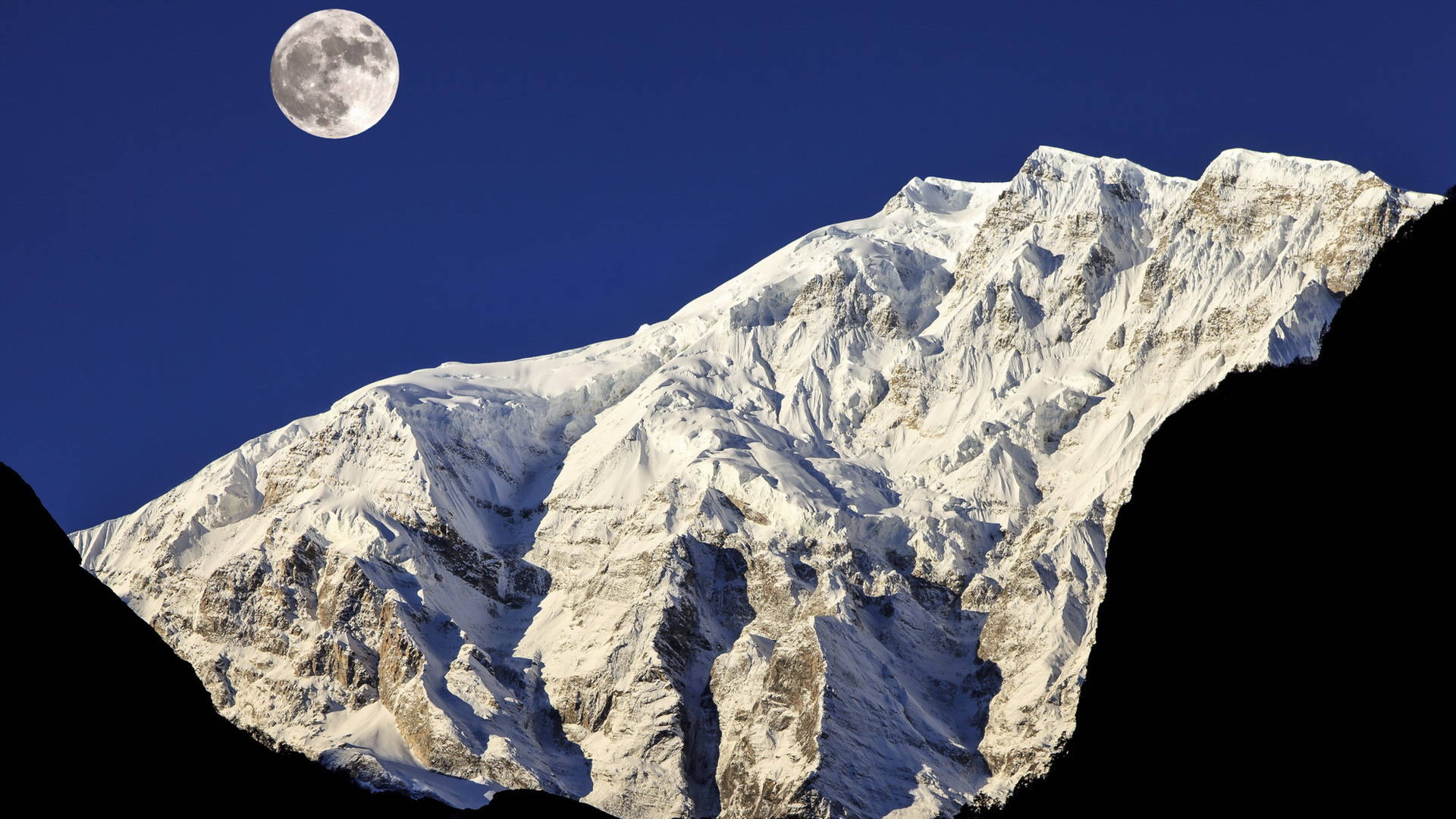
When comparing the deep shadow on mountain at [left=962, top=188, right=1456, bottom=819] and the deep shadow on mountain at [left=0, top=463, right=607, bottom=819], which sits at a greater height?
the deep shadow on mountain at [left=962, top=188, right=1456, bottom=819]

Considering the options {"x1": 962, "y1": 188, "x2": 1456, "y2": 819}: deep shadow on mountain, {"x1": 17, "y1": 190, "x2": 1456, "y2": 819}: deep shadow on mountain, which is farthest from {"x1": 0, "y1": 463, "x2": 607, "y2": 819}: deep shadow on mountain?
{"x1": 962, "y1": 188, "x2": 1456, "y2": 819}: deep shadow on mountain

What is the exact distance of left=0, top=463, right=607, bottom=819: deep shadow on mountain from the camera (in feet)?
176

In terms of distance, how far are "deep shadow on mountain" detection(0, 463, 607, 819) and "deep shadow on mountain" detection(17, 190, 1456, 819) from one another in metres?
0.08

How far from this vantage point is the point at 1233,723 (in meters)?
63.6

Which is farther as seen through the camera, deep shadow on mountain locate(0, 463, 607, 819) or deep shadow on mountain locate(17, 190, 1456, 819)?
deep shadow on mountain locate(17, 190, 1456, 819)

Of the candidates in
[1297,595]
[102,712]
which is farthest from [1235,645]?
[102,712]

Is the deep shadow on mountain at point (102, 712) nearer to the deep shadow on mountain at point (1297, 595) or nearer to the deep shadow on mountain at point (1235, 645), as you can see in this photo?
the deep shadow on mountain at point (1235, 645)

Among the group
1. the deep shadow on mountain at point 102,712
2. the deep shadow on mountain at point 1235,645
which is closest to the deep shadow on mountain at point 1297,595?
the deep shadow on mountain at point 1235,645

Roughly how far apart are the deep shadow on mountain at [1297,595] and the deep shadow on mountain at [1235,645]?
0.32 feet

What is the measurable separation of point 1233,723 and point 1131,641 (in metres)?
11.3

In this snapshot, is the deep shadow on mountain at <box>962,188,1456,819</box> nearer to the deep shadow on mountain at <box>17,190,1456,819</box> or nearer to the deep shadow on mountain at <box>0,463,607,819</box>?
the deep shadow on mountain at <box>17,190,1456,819</box>

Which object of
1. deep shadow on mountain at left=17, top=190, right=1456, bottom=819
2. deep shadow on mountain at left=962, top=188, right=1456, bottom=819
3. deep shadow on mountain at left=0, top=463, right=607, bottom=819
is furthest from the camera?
deep shadow on mountain at left=962, top=188, right=1456, bottom=819

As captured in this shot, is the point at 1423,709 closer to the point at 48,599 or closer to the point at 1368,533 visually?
the point at 1368,533

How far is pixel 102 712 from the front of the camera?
56688 mm
